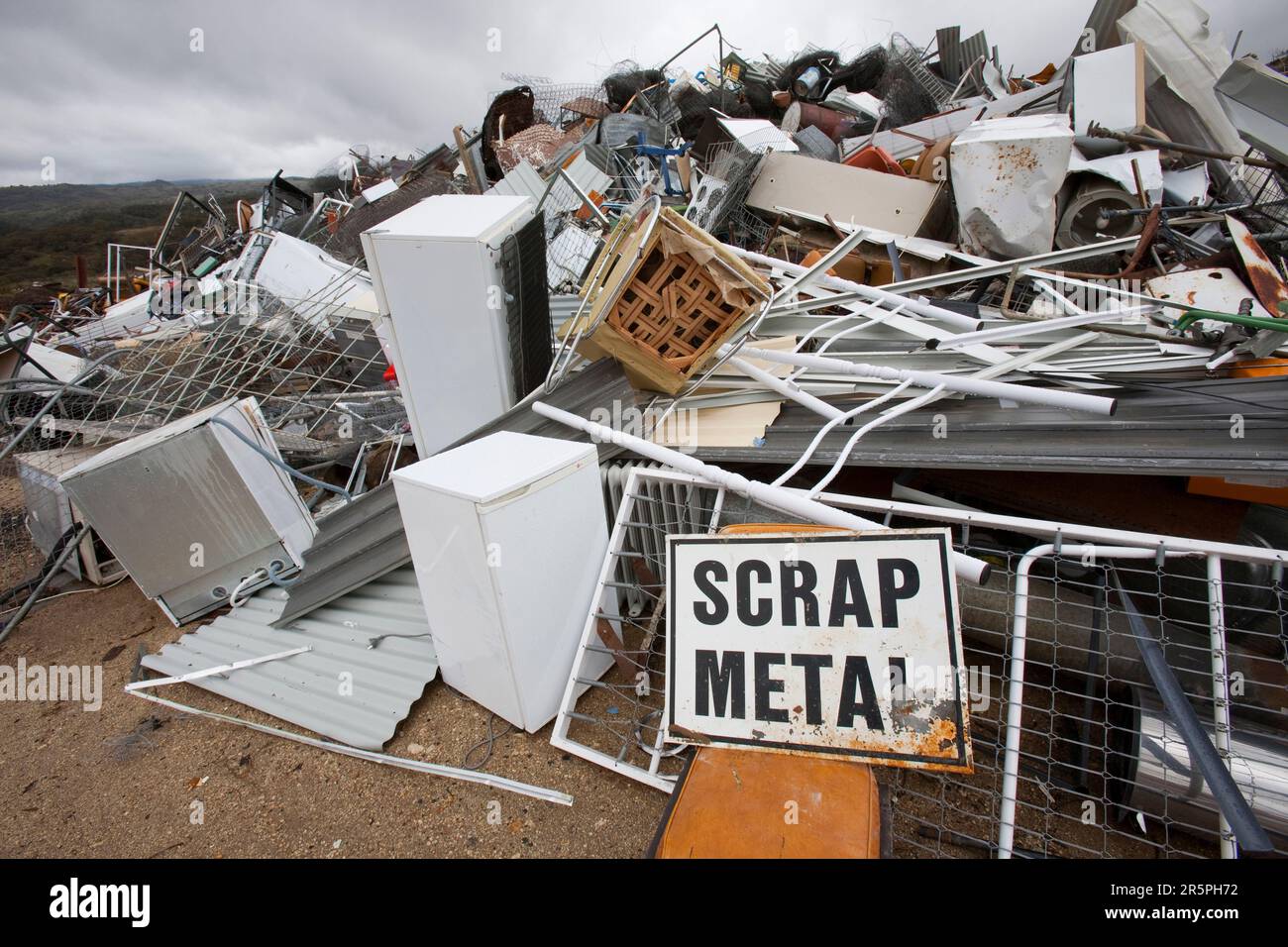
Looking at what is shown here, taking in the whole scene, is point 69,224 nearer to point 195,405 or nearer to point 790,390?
point 195,405

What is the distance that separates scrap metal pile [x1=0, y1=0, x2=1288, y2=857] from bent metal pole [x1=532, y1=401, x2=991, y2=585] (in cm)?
2

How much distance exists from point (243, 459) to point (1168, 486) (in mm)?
4247

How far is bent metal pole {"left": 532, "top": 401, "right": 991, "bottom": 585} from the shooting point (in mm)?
1740

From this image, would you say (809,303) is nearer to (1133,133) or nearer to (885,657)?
(885,657)

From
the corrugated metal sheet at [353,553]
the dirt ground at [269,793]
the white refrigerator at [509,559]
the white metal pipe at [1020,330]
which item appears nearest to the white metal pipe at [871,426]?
the white metal pipe at [1020,330]

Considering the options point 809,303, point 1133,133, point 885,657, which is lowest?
point 885,657

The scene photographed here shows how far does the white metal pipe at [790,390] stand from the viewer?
265 cm

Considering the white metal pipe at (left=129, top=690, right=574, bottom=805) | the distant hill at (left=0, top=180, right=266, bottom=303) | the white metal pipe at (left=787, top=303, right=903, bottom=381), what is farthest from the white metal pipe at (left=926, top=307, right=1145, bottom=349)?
the distant hill at (left=0, top=180, right=266, bottom=303)

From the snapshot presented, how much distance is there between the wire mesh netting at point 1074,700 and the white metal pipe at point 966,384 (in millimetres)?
538

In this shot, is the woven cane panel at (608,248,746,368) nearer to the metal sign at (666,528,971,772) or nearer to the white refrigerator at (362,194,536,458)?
the white refrigerator at (362,194,536,458)

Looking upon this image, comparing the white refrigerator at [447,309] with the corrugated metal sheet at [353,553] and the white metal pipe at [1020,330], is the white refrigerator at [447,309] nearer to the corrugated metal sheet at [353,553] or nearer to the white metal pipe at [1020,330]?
the corrugated metal sheet at [353,553]

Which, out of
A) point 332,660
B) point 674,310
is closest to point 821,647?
point 674,310

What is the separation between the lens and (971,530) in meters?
2.47

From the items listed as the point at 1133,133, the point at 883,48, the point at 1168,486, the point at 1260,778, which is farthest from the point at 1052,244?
the point at 883,48
